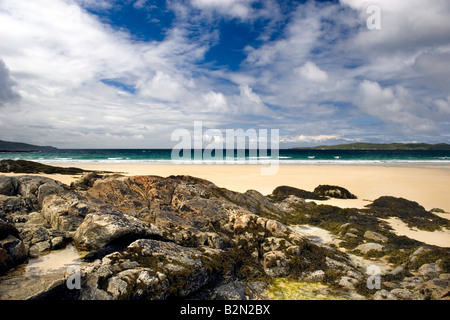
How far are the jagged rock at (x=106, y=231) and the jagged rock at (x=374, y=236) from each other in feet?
23.8

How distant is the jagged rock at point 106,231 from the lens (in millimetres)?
4887

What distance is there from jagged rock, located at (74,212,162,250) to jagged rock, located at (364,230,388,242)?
7.26m

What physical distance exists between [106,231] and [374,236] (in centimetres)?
834

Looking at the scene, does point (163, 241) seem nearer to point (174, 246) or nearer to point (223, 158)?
point (174, 246)

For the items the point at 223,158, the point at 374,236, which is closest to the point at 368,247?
the point at 374,236

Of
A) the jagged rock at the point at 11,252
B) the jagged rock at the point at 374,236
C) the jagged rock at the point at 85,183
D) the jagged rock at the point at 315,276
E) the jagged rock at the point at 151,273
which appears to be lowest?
the jagged rock at the point at 374,236

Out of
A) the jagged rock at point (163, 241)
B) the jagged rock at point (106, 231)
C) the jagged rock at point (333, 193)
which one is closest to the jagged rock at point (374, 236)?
the jagged rock at point (163, 241)

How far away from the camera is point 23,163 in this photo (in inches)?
1121

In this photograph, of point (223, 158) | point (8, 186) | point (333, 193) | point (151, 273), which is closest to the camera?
point (151, 273)

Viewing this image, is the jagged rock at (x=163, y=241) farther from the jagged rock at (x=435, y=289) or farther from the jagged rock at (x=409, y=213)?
the jagged rock at (x=409, y=213)

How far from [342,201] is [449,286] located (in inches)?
470

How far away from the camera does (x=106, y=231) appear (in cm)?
491
